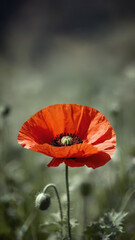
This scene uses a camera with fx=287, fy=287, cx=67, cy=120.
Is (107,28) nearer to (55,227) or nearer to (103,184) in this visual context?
(103,184)

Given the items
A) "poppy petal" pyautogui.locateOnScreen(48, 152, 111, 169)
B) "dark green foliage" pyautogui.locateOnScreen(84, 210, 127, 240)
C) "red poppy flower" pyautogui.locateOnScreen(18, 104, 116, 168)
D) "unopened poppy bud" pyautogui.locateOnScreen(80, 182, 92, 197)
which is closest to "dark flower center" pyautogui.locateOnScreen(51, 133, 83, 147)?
"red poppy flower" pyautogui.locateOnScreen(18, 104, 116, 168)

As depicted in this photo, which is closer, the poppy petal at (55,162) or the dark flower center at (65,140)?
the poppy petal at (55,162)

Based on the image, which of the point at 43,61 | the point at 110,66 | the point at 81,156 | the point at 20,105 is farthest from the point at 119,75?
the point at 81,156

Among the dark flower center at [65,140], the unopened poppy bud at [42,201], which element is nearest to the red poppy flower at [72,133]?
the dark flower center at [65,140]

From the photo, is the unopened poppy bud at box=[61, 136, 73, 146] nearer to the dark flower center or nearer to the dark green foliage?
the dark flower center

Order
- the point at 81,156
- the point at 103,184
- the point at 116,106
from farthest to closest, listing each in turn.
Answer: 1. the point at 103,184
2. the point at 116,106
3. the point at 81,156

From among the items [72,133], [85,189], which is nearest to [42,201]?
[72,133]

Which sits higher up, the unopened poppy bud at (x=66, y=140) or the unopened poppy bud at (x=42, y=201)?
the unopened poppy bud at (x=66, y=140)

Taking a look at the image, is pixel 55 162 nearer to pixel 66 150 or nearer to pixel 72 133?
pixel 66 150

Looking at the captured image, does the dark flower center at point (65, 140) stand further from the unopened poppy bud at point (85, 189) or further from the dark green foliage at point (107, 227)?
the unopened poppy bud at point (85, 189)
